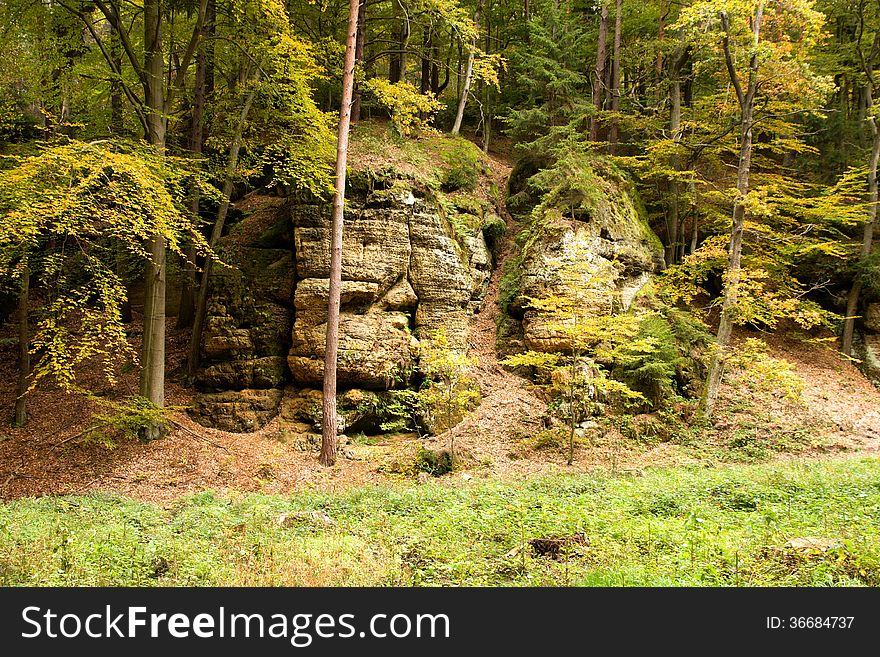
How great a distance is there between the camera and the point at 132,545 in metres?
5.34

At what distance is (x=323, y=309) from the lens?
40.1 ft

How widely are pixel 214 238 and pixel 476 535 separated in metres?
10.6

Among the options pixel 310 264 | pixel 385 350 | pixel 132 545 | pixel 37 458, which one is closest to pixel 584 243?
pixel 385 350

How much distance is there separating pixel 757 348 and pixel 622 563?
9467mm

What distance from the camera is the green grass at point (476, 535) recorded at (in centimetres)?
446

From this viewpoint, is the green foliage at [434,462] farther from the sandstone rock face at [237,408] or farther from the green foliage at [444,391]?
the sandstone rock face at [237,408]

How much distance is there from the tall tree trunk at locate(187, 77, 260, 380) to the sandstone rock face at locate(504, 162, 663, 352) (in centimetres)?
831

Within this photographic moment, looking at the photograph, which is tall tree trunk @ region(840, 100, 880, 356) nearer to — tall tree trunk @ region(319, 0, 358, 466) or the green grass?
the green grass

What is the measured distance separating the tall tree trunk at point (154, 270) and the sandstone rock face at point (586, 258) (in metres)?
8.69

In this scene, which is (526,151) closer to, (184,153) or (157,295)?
(184,153)

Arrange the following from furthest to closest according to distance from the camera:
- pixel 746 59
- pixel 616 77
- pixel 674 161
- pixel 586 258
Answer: pixel 616 77
pixel 674 161
pixel 586 258
pixel 746 59

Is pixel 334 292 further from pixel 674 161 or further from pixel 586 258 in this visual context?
pixel 674 161

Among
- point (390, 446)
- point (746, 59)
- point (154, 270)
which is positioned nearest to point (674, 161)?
point (746, 59)

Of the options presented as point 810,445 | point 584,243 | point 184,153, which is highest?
point 184,153
